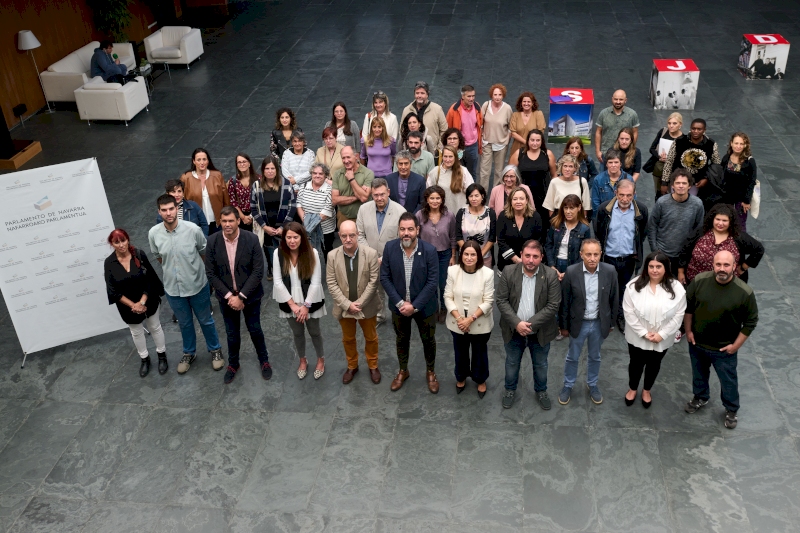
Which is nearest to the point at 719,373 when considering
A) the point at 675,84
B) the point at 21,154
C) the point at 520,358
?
the point at 520,358

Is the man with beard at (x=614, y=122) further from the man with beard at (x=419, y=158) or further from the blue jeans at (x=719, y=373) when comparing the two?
the blue jeans at (x=719, y=373)

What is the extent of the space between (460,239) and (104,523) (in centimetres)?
360

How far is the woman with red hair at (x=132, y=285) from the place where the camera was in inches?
247

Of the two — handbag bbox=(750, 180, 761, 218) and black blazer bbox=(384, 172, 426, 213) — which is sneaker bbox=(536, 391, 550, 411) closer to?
black blazer bbox=(384, 172, 426, 213)

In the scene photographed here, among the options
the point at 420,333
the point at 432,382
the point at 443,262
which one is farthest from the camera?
the point at 443,262

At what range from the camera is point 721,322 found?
5.38 meters

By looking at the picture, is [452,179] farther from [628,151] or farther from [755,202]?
[755,202]

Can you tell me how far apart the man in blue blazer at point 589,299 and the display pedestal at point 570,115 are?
18.0ft

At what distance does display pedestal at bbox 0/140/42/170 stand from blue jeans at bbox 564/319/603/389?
9.24 metres

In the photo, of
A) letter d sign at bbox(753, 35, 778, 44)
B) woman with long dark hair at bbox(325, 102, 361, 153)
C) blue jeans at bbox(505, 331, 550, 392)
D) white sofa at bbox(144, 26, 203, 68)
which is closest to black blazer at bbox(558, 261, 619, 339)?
blue jeans at bbox(505, 331, 550, 392)

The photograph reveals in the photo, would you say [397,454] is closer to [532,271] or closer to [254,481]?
[254,481]

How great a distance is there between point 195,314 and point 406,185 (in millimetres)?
2292

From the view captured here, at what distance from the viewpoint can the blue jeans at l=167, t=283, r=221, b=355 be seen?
652 cm

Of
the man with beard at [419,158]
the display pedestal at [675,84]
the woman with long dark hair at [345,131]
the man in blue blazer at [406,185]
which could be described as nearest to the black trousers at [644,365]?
the man in blue blazer at [406,185]
